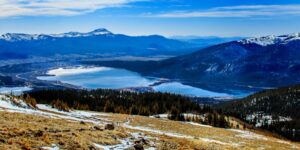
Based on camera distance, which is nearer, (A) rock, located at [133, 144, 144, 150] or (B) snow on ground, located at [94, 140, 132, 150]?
(B) snow on ground, located at [94, 140, 132, 150]

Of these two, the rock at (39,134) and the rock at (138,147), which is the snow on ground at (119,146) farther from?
the rock at (39,134)

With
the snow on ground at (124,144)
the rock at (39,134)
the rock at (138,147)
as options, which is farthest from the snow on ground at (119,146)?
the rock at (39,134)

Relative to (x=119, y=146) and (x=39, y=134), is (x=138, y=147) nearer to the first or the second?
(x=119, y=146)

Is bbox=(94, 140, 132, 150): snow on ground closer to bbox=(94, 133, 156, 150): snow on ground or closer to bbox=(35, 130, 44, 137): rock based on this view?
bbox=(94, 133, 156, 150): snow on ground

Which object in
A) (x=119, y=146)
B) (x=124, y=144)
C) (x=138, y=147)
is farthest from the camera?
(x=124, y=144)

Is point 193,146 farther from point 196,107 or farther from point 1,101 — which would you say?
point 196,107

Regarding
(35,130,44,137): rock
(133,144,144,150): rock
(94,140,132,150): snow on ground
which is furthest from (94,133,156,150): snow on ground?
(35,130,44,137): rock

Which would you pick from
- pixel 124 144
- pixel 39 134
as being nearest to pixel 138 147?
pixel 124 144

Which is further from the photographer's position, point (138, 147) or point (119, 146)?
point (119, 146)

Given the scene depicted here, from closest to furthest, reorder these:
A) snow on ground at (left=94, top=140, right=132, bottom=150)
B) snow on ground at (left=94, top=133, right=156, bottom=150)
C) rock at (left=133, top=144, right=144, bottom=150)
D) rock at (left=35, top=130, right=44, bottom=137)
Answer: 1. rock at (left=35, top=130, right=44, bottom=137)
2. snow on ground at (left=94, top=140, right=132, bottom=150)
3. snow on ground at (left=94, top=133, right=156, bottom=150)
4. rock at (left=133, top=144, right=144, bottom=150)

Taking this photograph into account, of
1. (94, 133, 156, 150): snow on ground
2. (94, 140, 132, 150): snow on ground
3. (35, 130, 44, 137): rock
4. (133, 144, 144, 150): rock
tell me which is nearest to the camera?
(35, 130, 44, 137): rock

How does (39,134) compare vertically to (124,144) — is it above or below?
above

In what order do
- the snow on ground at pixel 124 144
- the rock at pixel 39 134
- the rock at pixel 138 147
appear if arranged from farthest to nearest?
the rock at pixel 138 147 < the snow on ground at pixel 124 144 < the rock at pixel 39 134

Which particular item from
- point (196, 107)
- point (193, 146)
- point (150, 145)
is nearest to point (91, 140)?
point (150, 145)
